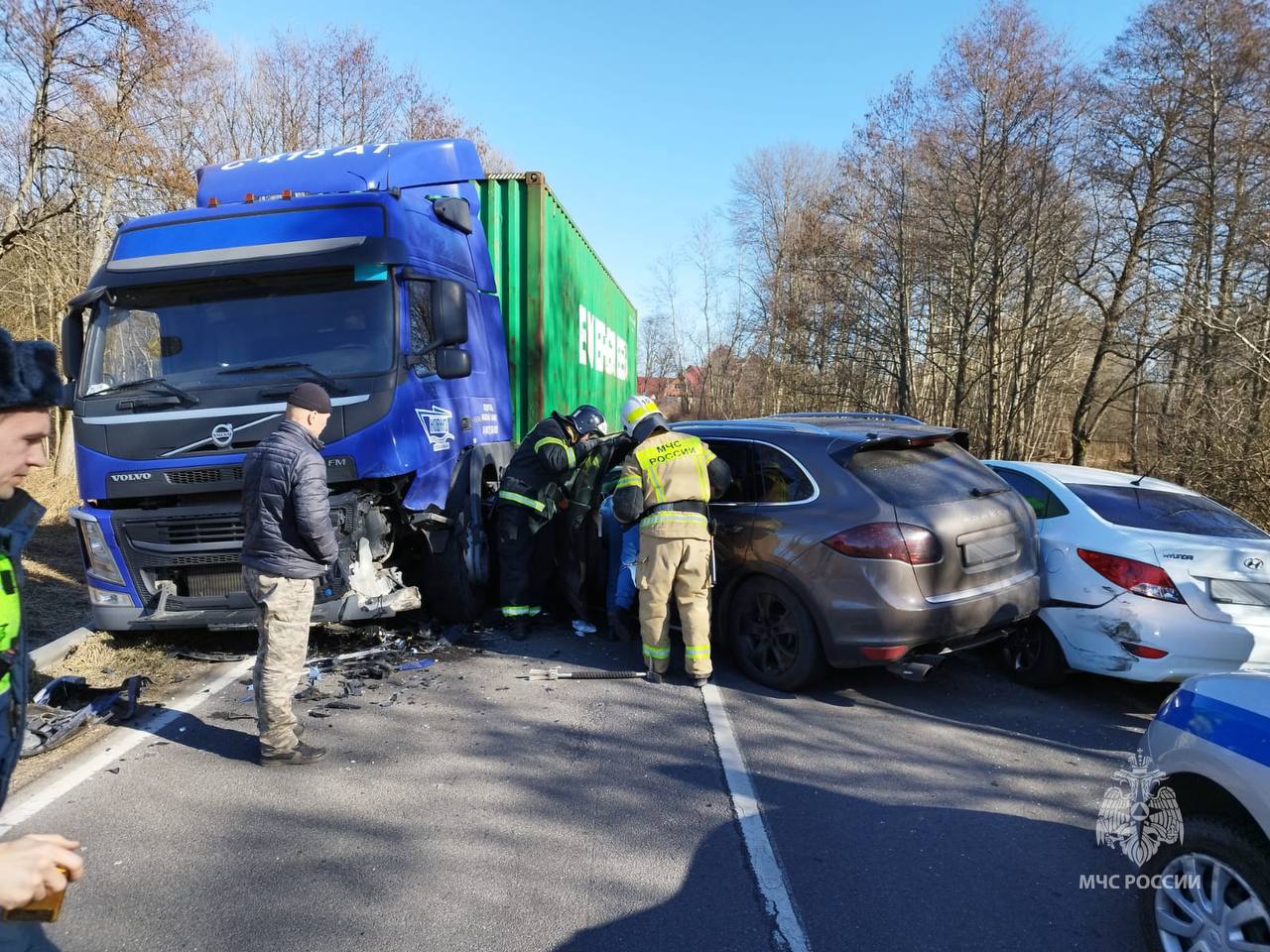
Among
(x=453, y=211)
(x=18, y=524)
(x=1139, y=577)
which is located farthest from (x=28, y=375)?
(x=453, y=211)

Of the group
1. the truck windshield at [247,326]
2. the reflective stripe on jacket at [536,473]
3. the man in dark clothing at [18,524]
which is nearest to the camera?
the man in dark clothing at [18,524]

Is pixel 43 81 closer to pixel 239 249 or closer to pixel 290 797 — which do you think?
pixel 239 249

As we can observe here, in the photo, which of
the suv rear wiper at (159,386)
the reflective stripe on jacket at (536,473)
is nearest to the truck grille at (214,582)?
the suv rear wiper at (159,386)

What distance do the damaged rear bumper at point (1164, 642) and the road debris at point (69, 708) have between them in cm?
568

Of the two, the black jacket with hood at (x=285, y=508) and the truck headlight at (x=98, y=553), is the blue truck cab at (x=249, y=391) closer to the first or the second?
the truck headlight at (x=98, y=553)

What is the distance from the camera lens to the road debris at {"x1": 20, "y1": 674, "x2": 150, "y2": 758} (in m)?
4.13

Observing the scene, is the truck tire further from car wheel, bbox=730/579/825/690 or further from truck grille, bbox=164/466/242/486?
car wheel, bbox=730/579/825/690

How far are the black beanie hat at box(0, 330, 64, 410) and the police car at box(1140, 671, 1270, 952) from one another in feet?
9.90

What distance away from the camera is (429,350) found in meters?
5.43

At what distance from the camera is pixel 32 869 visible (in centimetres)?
136

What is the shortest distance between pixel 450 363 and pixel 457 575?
1.56m

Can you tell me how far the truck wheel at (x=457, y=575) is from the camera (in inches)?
228

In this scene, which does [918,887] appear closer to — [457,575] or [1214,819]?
[1214,819]

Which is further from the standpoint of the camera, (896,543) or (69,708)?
(69,708)
